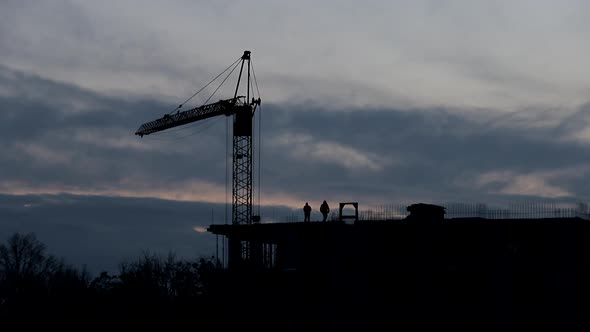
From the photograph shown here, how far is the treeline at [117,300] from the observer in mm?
93812

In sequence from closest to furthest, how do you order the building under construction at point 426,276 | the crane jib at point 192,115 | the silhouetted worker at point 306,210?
the building under construction at point 426,276 < the silhouetted worker at point 306,210 < the crane jib at point 192,115

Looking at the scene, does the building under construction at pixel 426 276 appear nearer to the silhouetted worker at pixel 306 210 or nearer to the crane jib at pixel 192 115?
the silhouetted worker at pixel 306 210

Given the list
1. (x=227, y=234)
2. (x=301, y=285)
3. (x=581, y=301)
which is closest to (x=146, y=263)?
(x=227, y=234)

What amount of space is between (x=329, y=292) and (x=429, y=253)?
10.7m

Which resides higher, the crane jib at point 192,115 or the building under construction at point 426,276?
the crane jib at point 192,115

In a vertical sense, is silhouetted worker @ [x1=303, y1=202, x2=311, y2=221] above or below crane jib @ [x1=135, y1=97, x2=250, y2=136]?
below

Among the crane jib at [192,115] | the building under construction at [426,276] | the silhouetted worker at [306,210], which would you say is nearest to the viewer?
the building under construction at [426,276]

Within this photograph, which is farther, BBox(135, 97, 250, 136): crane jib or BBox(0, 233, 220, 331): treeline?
BBox(135, 97, 250, 136): crane jib

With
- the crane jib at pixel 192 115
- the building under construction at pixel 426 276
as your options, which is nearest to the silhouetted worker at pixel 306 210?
the building under construction at pixel 426 276

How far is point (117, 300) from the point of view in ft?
327

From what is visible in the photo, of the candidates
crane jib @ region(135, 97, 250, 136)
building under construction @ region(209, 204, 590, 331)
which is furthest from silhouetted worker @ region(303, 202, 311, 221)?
crane jib @ region(135, 97, 250, 136)

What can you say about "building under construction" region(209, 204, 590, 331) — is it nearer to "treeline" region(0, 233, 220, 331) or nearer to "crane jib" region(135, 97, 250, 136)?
"treeline" region(0, 233, 220, 331)

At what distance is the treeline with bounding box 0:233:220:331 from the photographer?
93.8 meters

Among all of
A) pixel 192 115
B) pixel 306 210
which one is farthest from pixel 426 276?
pixel 192 115
